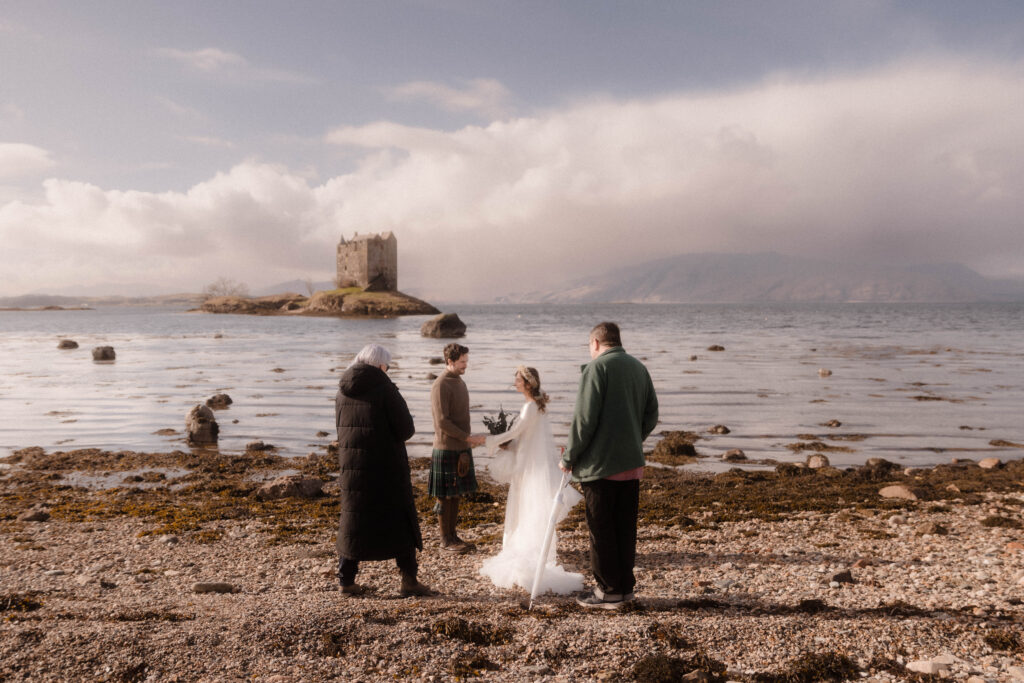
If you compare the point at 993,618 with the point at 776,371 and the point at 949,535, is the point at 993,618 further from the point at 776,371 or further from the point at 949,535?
the point at 776,371

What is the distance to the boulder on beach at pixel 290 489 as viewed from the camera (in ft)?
38.1

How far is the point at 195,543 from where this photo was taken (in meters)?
9.20

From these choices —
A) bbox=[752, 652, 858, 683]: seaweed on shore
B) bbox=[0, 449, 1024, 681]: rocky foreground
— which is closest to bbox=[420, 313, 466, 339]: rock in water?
bbox=[0, 449, 1024, 681]: rocky foreground

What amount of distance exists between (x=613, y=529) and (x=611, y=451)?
84cm

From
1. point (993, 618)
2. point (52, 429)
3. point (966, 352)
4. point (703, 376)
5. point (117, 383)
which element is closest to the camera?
point (993, 618)

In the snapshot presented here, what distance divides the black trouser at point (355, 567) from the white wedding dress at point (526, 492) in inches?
37.2

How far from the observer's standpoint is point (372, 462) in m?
6.71

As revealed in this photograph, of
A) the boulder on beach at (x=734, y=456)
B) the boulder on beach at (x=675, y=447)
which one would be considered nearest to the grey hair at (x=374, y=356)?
the boulder on beach at (x=675, y=447)

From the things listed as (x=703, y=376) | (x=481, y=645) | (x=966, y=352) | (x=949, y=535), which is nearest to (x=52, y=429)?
(x=481, y=645)

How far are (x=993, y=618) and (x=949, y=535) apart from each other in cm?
316

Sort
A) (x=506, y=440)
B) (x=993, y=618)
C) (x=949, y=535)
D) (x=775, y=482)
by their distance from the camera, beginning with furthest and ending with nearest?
1. (x=775, y=482)
2. (x=949, y=535)
3. (x=506, y=440)
4. (x=993, y=618)

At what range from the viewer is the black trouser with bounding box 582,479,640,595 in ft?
21.2

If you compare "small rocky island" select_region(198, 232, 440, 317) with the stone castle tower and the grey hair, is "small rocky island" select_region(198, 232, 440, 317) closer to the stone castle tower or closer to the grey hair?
the stone castle tower

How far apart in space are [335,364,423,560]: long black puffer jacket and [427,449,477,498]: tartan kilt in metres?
1.41
